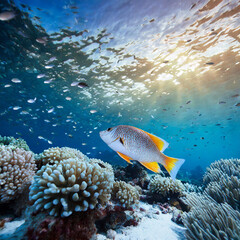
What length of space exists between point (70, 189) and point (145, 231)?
7.58ft

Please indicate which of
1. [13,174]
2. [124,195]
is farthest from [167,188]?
[13,174]

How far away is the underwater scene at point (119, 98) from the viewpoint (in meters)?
2.11

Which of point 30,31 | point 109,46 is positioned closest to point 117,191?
point 109,46

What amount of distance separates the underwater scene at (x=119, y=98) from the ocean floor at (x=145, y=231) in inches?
1.4

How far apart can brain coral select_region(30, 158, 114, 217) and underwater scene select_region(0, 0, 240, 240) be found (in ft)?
0.06

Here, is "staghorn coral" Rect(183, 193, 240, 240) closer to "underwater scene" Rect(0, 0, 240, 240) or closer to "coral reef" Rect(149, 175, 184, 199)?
"underwater scene" Rect(0, 0, 240, 240)

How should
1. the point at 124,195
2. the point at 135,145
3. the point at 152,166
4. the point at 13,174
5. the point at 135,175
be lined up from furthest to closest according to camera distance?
1. the point at 135,175
2. the point at 124,195
3. the point at 13,174
4. the point at 152,166
5. the point at 135,145

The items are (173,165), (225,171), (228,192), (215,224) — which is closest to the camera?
(173,165)

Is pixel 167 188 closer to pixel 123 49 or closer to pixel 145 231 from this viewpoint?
pixel 145 231

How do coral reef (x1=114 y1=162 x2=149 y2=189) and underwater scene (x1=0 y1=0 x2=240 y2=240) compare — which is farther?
coral reef (x1=114 y1=162 x2=149 y2=189)

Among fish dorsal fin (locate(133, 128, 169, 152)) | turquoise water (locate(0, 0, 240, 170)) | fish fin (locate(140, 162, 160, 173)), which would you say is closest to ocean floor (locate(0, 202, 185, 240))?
fish fin (locate(140, 162, 160, 173))

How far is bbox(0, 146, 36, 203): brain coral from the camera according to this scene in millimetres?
2779

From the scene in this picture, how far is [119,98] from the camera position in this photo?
22.4m

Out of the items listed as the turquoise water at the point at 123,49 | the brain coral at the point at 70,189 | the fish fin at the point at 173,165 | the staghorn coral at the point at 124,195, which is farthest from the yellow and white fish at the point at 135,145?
the turquoise water at the point at 123,49
